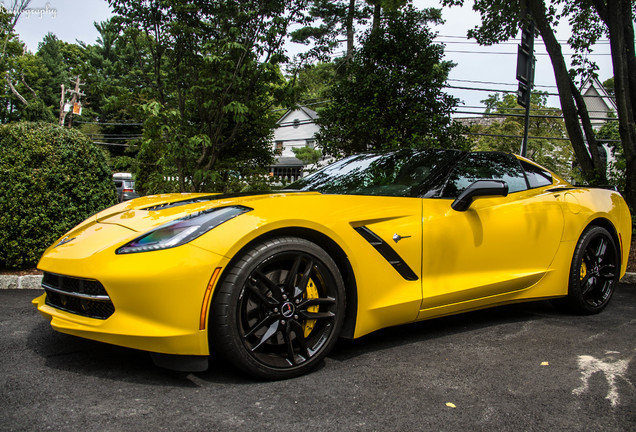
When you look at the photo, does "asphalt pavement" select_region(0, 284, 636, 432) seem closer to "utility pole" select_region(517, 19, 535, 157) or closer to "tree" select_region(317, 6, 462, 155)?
"utility pole" select_region(517, 19, 535, 157)

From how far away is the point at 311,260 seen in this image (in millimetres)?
2537

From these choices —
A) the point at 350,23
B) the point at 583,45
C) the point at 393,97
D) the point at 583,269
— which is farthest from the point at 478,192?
the point at 350,23

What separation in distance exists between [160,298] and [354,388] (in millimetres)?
Answer: 1019

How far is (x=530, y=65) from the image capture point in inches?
264

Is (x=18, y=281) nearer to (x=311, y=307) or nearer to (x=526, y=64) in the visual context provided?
(x=311, y=307)

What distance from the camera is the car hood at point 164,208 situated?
2.57m

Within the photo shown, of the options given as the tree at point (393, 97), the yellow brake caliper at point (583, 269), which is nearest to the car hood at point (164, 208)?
the yellow brake caliper at point (583, 269)

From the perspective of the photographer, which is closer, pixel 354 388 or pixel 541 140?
pixel 354 388

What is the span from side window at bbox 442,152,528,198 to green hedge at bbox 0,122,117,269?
3814mm

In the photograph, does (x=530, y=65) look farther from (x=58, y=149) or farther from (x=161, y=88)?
(x=58, y=149)

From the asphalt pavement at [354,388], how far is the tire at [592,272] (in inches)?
25.2

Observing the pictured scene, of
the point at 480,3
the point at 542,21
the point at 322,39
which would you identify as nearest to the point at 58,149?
the point at 542,21

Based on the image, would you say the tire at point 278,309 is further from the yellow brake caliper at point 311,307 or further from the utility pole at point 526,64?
the utility pole at point 526,64

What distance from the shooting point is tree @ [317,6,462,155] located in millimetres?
7500
